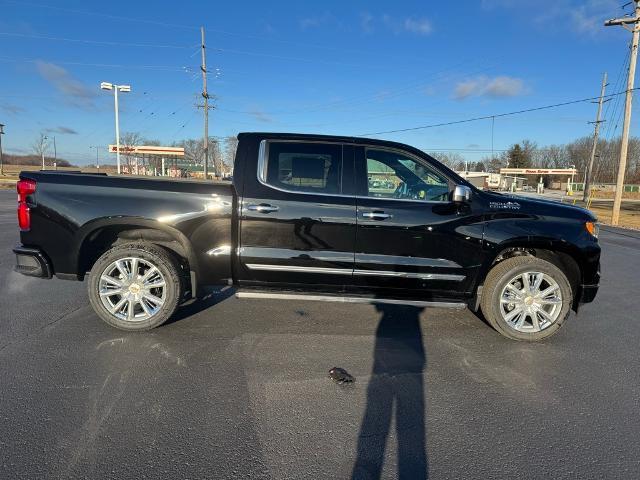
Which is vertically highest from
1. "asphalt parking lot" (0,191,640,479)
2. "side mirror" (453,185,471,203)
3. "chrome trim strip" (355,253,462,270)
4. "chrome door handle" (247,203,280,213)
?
"side mirror" (453,185,471,203)

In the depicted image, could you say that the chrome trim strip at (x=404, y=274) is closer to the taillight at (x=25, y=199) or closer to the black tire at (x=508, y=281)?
the black tire at (x=508, y=281)

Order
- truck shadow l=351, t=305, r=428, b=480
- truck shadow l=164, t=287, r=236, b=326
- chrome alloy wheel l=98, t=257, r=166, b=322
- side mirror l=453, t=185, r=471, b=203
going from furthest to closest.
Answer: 1. truck shadow l=164, t=287, r=236, b=326
2. chrome alloy wheel l=98, t=257, r=166, b=322
3. side mirror l=453, t=185, r=471, b=203
4. truck shadow l=351, t=305, r=428, b=480

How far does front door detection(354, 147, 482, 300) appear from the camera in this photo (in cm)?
405

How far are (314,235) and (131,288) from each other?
76.3 inches

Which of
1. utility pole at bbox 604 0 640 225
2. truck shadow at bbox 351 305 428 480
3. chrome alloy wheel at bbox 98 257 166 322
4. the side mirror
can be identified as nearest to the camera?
truck shadow at bbox 351 305 428 480

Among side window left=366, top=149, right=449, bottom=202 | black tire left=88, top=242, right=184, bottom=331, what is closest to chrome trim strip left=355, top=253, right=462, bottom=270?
side window left=366, top=149, right=449, bottom=202

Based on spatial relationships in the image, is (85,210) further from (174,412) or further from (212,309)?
(174,412)

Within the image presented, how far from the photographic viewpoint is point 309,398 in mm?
3008

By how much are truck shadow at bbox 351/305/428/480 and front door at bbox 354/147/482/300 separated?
0.51m

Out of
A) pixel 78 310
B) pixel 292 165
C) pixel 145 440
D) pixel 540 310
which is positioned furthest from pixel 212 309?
pixel 540 310

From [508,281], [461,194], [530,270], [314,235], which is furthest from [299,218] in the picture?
[530,270]

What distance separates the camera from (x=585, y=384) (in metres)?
3.37

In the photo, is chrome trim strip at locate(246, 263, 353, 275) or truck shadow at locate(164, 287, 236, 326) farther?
truck shadow at locate(164, 287, 236, 326)

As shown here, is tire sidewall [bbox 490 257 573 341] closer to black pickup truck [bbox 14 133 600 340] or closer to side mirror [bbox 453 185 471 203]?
black pickup truck [bbox 14 133 600 340]
